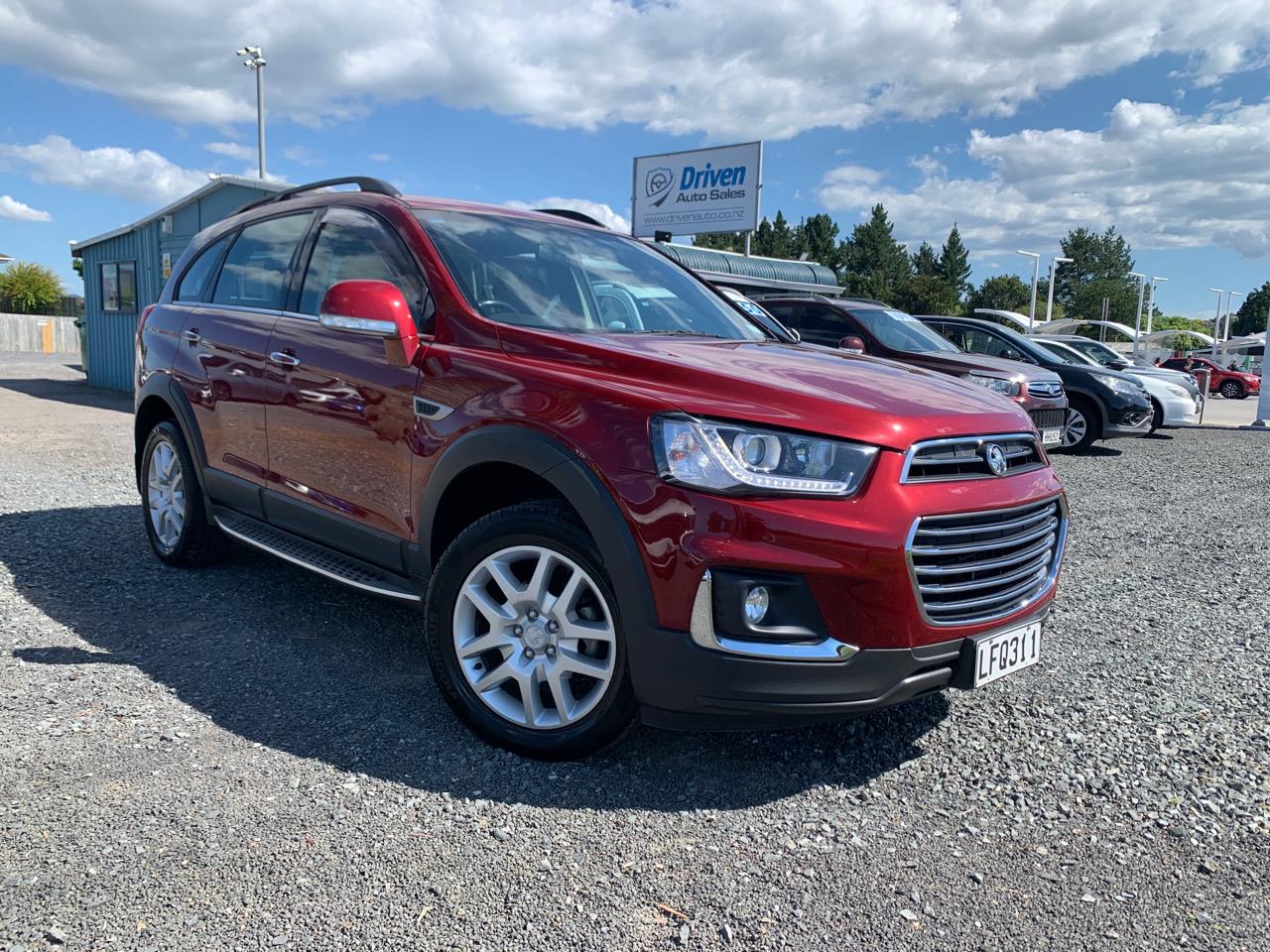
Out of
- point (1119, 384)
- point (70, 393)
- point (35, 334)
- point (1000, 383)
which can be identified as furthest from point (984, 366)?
point (35, 334)

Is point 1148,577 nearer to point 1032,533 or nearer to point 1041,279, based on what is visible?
point 1032,533

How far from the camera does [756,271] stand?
22078mm

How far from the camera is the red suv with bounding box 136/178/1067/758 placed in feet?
8.46

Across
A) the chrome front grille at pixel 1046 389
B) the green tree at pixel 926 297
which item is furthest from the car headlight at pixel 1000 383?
the green tree at pixel 926 297

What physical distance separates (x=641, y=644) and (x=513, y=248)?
6.18 feet

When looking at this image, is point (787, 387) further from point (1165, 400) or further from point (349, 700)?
point (1165, 400)

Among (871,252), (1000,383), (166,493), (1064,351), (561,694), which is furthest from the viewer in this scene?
(871,252)

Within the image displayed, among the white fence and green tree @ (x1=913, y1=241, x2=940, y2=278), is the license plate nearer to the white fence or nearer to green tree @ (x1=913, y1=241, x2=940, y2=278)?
→ the white fence

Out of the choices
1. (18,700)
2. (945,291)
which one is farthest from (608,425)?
(945,291)

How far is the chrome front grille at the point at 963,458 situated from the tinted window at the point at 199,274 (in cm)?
387

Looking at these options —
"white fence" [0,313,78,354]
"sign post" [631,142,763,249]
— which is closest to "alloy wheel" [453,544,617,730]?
"sign post" [631,142,763,249]

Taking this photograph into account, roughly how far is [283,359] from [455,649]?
1615 millimetres

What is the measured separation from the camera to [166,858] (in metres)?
2.41

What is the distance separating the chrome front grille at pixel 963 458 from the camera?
106 inches
